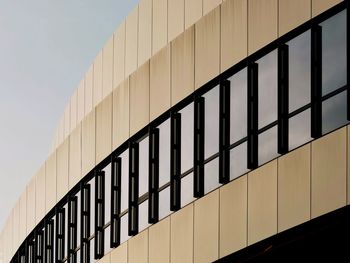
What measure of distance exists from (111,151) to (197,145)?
5.12 metres

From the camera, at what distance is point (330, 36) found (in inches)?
741

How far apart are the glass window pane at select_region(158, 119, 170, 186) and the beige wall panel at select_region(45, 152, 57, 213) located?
878cm

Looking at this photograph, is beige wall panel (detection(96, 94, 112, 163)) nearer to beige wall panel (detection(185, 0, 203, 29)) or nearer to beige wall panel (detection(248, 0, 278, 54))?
beige wall panel (detection(185, 0, 203, 29))

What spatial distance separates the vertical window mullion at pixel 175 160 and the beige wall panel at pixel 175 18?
2.01m

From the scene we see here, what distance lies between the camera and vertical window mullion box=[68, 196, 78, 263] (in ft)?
102

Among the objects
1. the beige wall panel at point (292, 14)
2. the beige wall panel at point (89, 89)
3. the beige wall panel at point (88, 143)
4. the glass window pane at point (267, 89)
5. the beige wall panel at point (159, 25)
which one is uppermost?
the beige wall panel at point (89, 89)

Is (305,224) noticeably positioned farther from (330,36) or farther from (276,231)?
(330,36)

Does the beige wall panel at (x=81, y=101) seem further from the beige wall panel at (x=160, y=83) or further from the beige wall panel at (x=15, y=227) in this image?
the beige wall panel at (x=15, y=227)

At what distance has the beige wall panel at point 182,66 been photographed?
2334cm

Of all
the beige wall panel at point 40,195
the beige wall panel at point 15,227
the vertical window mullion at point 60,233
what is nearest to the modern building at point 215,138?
the vertical window mullion at point 60,233

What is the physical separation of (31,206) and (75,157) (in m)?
6.12

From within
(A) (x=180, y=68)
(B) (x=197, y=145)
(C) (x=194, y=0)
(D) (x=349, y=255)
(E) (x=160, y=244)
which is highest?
(C) (x=194, y=0)

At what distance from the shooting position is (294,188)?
63.1ft

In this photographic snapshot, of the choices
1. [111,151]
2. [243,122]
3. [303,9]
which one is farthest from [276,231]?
[111,151]
